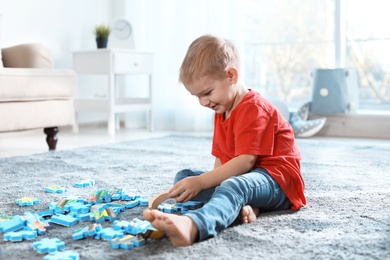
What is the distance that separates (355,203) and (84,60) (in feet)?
8.18

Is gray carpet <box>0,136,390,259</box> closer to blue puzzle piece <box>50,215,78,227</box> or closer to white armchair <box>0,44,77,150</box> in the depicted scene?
blue puzzle piece <box>50,215,78,227</box>

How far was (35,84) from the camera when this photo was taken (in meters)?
2.45

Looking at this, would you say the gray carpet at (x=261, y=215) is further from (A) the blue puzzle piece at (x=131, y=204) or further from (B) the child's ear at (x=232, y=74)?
(B) the child's ear at (x=232, y=74)

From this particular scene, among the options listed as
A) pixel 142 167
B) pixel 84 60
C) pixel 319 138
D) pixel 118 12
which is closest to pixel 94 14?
pixel 118 12

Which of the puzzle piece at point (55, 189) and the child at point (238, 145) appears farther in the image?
the puzzle piece at point (55, 189)

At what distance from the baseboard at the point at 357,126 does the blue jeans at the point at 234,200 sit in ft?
6.76

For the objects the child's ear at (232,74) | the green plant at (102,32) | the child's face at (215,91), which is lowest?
the child's face at (215,91)

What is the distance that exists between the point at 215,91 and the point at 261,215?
1.04ft

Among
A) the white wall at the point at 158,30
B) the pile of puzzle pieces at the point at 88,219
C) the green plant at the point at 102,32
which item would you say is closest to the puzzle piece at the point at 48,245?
the pile of puzzle pieces at the point at 88,219

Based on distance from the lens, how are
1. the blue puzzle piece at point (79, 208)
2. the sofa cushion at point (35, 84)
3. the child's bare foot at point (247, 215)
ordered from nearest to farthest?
the child's bare foot at point (247, 215)
the blue puzzle piece at point (79, 208)
the sofa cushion at point (35, 84)

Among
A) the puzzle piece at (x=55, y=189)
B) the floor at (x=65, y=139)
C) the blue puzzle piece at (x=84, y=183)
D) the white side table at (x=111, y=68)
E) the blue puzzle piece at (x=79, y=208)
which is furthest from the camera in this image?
the white side table at (x=111, y=68)

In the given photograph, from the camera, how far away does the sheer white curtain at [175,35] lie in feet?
11.7

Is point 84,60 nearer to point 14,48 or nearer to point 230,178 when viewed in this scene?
point 14,48

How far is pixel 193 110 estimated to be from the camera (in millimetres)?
3668
